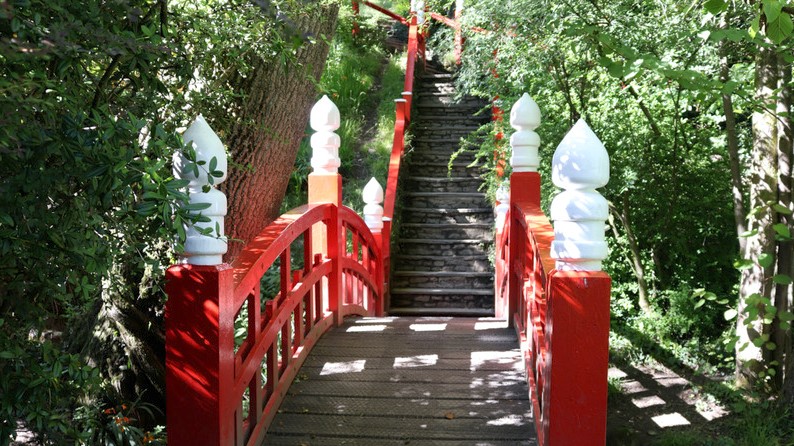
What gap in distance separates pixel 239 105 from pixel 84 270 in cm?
234

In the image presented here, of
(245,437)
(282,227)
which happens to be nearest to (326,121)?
(282,227)

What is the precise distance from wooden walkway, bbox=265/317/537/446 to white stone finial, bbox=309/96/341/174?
1068 mm

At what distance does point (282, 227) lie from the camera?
12.2ft

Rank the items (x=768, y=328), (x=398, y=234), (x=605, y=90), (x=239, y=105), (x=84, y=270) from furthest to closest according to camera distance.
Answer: (x=398, y=234) → (x=605, y=90) → (x=768, y=328) → (x=239, y=105) → (x=84, y=270)

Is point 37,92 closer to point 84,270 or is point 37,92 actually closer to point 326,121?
point 84,270

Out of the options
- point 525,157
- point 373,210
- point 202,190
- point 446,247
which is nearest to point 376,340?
point 525,157

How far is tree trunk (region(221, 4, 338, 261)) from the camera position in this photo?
183 inches

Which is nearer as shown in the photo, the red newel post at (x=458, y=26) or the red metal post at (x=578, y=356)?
the red metal post at (x=578, y=356)

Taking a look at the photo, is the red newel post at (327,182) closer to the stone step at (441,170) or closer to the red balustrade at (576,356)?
the red balustrade at (576,356)

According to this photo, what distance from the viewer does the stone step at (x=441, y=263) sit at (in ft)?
34.5

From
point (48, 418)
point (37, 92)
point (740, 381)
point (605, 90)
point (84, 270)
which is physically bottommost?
point (740, 381)

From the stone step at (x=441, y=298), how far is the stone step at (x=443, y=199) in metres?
1.75

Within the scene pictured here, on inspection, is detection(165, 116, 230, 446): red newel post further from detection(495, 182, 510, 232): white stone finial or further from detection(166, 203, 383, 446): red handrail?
detection(495, 182, 510, 232): white stone finial

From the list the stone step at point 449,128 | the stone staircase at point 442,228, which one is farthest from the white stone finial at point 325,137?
the stone step at point 449,128
